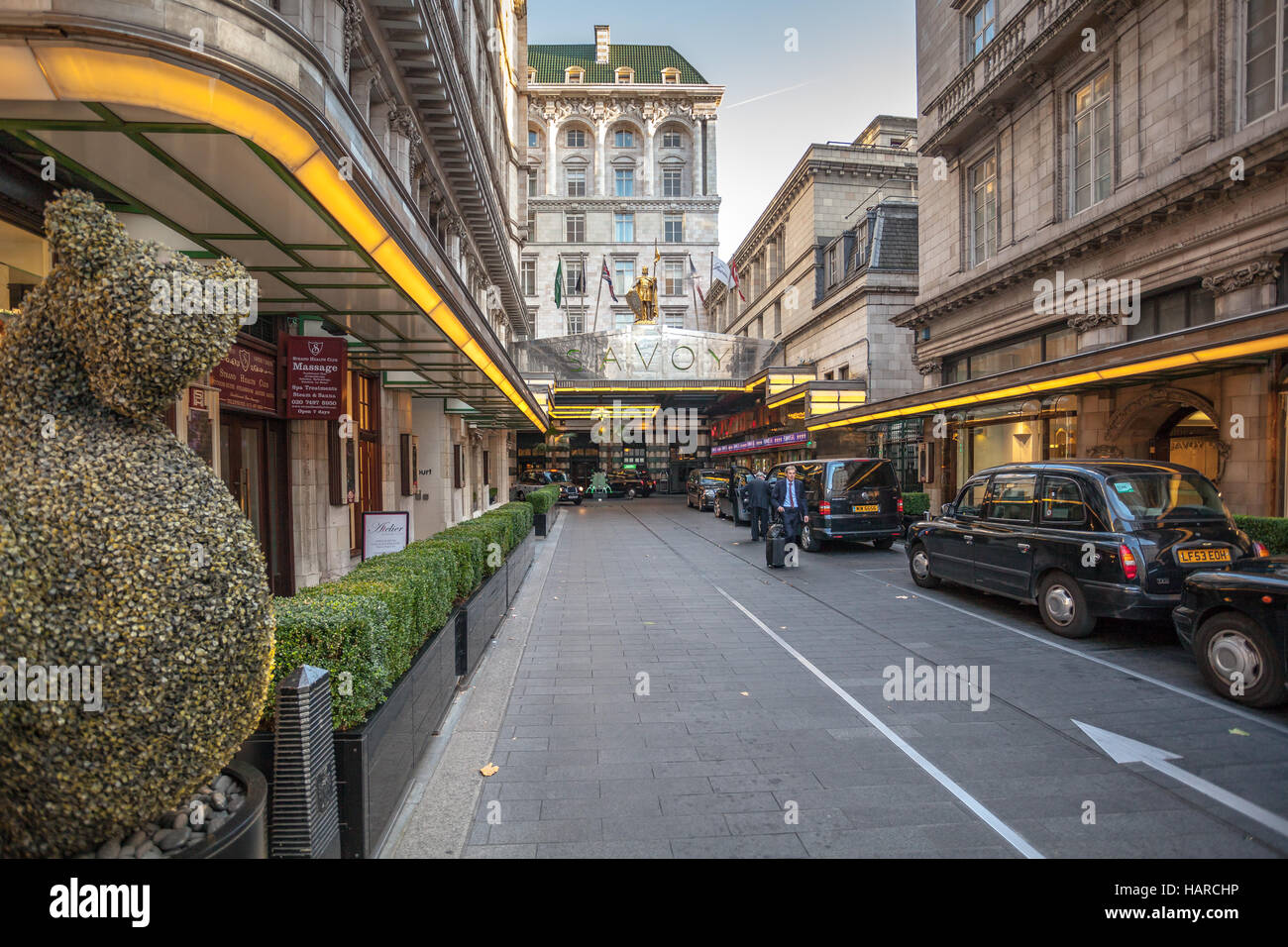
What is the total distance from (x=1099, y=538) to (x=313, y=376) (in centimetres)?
929

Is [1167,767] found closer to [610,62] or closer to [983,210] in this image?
[983,210]

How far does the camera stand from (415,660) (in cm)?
451

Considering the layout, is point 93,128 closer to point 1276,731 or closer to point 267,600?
point 267,600

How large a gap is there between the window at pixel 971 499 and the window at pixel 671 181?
5942cm

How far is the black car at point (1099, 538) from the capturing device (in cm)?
682

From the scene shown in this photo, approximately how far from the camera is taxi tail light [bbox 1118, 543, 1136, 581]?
6820 mm

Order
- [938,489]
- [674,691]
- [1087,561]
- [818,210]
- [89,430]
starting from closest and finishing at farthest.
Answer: [89,430]
[674,691]
[1087,561]
[938,489]
[818,210]

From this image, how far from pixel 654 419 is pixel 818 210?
19437 mm

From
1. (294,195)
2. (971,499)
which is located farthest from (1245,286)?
(294,195)

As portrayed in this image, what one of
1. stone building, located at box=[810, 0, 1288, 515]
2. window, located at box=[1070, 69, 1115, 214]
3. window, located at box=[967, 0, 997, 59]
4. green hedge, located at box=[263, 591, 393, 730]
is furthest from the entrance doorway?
window, located at box=[967, 0, 997, 59]

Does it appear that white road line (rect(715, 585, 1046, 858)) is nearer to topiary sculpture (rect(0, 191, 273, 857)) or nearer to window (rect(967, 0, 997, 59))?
topiary sculpture (rect(0, 191, 273, 857))

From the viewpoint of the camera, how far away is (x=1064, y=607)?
7.61 metres

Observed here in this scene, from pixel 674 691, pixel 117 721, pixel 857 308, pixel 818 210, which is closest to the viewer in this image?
pixel 117 721
